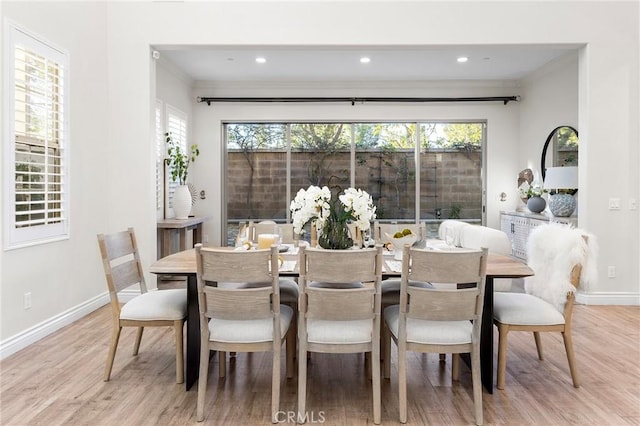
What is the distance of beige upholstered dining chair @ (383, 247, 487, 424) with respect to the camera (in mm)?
2111

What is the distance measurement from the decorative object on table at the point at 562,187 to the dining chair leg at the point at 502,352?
3.21 metres

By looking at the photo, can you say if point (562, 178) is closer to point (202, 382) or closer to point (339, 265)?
point (339, 265)

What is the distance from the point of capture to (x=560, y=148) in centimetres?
590

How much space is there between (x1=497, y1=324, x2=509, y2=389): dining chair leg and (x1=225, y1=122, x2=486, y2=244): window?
179 inches

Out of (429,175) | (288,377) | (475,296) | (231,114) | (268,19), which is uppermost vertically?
(268,19)

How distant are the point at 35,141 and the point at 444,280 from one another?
Answer: 319 cm

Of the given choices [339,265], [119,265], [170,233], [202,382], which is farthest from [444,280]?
[170,233]

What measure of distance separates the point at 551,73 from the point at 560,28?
1.83 m

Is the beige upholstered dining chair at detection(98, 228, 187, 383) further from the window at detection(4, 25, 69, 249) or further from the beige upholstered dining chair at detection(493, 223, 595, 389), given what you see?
the beige upholstered dining chair at detection(493, 223, 595, 389)

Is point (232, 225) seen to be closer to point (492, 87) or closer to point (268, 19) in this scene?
point (268, 19)

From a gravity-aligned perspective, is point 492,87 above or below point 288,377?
above

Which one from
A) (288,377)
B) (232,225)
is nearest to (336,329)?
(288,377)

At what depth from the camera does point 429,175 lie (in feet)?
23.2

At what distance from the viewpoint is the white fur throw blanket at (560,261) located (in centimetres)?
258
